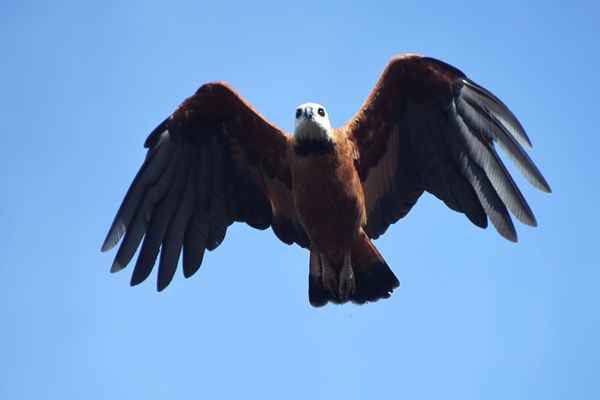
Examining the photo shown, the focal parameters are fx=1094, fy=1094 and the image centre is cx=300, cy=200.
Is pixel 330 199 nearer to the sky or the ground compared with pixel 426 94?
nearer to the ground

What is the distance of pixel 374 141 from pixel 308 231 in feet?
3.94

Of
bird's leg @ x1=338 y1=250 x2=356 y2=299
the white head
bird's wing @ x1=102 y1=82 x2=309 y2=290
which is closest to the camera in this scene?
the white head

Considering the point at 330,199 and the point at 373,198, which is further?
the point at 373,198

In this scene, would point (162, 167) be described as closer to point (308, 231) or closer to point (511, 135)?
point (308, 231)

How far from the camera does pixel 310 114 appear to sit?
1105cm

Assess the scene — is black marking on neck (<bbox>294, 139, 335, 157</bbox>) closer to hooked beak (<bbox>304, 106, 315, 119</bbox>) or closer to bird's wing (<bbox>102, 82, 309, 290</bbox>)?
hooked beak (<bbox>304, 106, 315, 119</bbox>)

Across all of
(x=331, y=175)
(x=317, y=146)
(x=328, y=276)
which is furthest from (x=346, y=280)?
(x=317, y=146)

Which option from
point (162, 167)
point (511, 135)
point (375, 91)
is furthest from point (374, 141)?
→ point (162, 167)

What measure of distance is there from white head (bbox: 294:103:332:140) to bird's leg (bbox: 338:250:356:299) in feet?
4.35

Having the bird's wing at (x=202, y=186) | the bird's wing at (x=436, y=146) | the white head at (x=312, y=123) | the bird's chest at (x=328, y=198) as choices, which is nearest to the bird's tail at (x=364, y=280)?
the bird's chest at (x=328, y=198)

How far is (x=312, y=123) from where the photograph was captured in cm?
1098

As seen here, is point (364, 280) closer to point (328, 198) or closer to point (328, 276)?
point (328, 276)

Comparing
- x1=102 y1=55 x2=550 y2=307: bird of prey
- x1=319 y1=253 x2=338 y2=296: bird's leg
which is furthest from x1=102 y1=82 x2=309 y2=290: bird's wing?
x1=319 y1=253 x2=338 y2=296: bird's leg

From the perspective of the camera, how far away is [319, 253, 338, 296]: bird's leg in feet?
37.6
